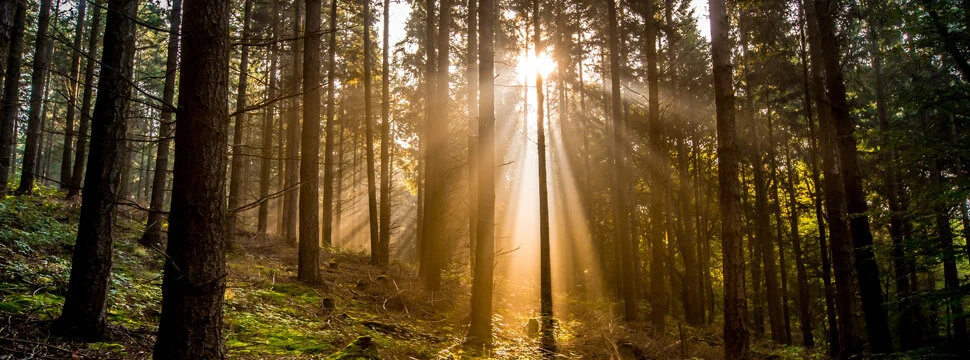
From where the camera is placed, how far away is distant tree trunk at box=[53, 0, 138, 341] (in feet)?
16.2

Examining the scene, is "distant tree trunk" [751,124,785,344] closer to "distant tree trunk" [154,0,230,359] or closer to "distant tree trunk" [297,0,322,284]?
"distant tree trunk" [297,0,322,284]

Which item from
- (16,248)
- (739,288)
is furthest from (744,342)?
(16,248)

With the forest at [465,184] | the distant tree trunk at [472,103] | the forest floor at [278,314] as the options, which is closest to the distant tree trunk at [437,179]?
the forest at [465,184]

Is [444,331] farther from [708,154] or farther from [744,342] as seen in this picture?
[708,154]

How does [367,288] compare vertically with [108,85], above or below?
below

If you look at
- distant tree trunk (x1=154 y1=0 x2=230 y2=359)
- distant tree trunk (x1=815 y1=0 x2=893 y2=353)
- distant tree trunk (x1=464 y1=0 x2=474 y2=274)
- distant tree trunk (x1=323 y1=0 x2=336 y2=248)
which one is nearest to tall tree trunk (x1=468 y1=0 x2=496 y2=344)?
distant tree trunk (x1=464 y1=0 x2=474 y2=274)

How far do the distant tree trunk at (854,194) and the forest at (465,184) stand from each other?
0.13 feet

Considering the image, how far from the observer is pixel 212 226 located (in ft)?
12.2

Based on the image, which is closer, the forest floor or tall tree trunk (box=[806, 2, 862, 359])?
the forest floor

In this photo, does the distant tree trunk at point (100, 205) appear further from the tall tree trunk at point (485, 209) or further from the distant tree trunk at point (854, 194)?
the distant tree trunk at point (854, 194)

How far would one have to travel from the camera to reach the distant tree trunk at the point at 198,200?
143 inches

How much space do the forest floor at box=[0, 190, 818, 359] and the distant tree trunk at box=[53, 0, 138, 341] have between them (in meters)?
0.25

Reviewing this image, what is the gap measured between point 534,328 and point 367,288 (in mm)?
4377

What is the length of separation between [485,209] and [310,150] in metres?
4.23
